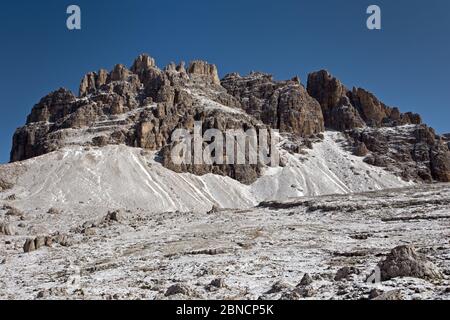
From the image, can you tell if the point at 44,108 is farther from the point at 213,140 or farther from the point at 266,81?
the point at 266,81

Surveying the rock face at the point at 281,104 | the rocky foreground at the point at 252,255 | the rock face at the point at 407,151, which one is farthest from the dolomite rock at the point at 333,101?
the rocky foreground at the point at 252,255

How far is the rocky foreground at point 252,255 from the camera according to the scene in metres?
13.6

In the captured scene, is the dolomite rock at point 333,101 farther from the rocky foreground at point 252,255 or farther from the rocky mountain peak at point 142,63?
the rocky foreground at point 252,255

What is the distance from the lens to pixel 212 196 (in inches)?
3489

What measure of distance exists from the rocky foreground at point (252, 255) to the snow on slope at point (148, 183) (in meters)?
26.7

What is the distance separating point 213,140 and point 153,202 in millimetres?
35819

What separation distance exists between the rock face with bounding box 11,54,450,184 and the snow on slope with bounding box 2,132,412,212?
5.31 metres

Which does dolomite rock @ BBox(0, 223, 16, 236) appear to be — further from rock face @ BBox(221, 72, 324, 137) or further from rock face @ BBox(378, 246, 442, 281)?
rock face @ BBox(221, 72, 324, 137)

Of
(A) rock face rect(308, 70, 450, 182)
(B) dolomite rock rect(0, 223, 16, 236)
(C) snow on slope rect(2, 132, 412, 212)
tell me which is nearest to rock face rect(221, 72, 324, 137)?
(A) rock face rect(308, 70, 450, 182)

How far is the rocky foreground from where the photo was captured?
535 inches

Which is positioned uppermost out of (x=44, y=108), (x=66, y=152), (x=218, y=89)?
(x=218, y=89)

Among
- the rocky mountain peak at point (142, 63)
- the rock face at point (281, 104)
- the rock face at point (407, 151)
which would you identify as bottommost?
the rock face at point (407, 151)
